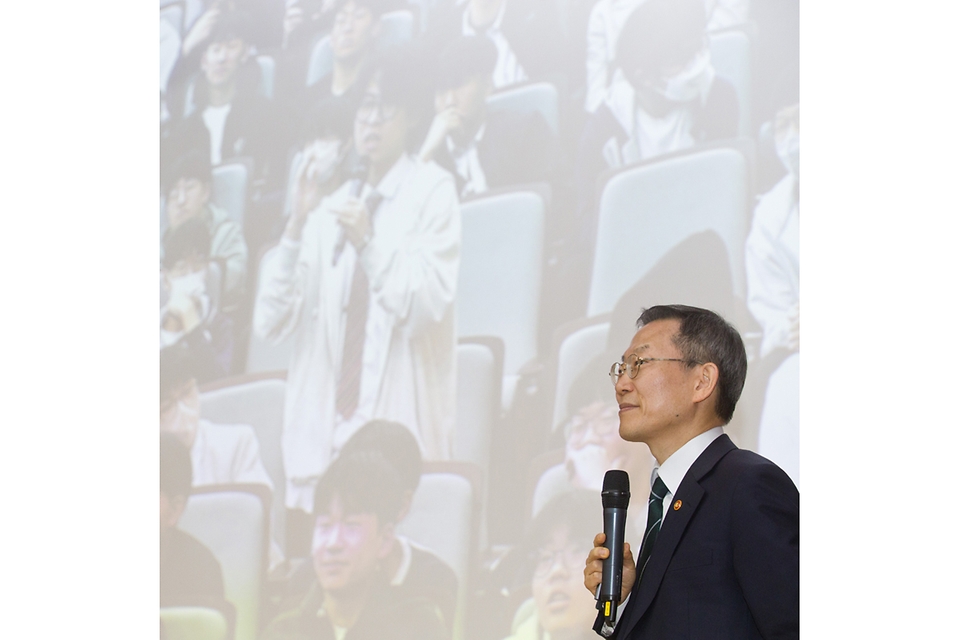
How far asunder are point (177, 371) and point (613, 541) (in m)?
2.32

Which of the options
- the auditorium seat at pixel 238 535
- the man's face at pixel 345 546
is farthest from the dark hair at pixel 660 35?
the auditorium seat at pixel 238 535

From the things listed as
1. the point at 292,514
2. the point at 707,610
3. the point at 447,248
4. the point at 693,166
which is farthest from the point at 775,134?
the point at 292,514

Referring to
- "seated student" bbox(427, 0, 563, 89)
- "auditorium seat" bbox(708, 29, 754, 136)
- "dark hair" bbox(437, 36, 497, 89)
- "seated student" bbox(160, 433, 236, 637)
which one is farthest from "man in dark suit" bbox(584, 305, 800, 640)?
"seated student" bbox(160, 433, 236, 637)

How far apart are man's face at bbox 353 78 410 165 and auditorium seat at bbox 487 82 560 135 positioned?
1.25 feet

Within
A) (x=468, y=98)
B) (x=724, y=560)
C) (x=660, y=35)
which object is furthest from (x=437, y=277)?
(x=724, y=560)

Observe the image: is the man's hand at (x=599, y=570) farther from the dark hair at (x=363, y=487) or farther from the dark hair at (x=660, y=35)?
the dark hair at (x=660, y=35)

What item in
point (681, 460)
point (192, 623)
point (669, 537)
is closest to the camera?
point (669, 537)

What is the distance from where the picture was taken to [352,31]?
11.5 ft

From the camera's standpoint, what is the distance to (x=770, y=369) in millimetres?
2871

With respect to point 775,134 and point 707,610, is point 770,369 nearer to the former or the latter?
point 775,134

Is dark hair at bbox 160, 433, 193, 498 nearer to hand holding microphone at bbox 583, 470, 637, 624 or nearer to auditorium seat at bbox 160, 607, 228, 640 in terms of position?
auditorium seat at bbox 160, 607, 228, 640

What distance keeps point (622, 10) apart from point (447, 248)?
3.39 feet

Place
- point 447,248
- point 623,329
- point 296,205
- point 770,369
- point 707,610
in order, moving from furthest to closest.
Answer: point 296,205
point 447,248
point 623,329
point 770,369
point 707,610

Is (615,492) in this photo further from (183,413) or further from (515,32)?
(183,413)
